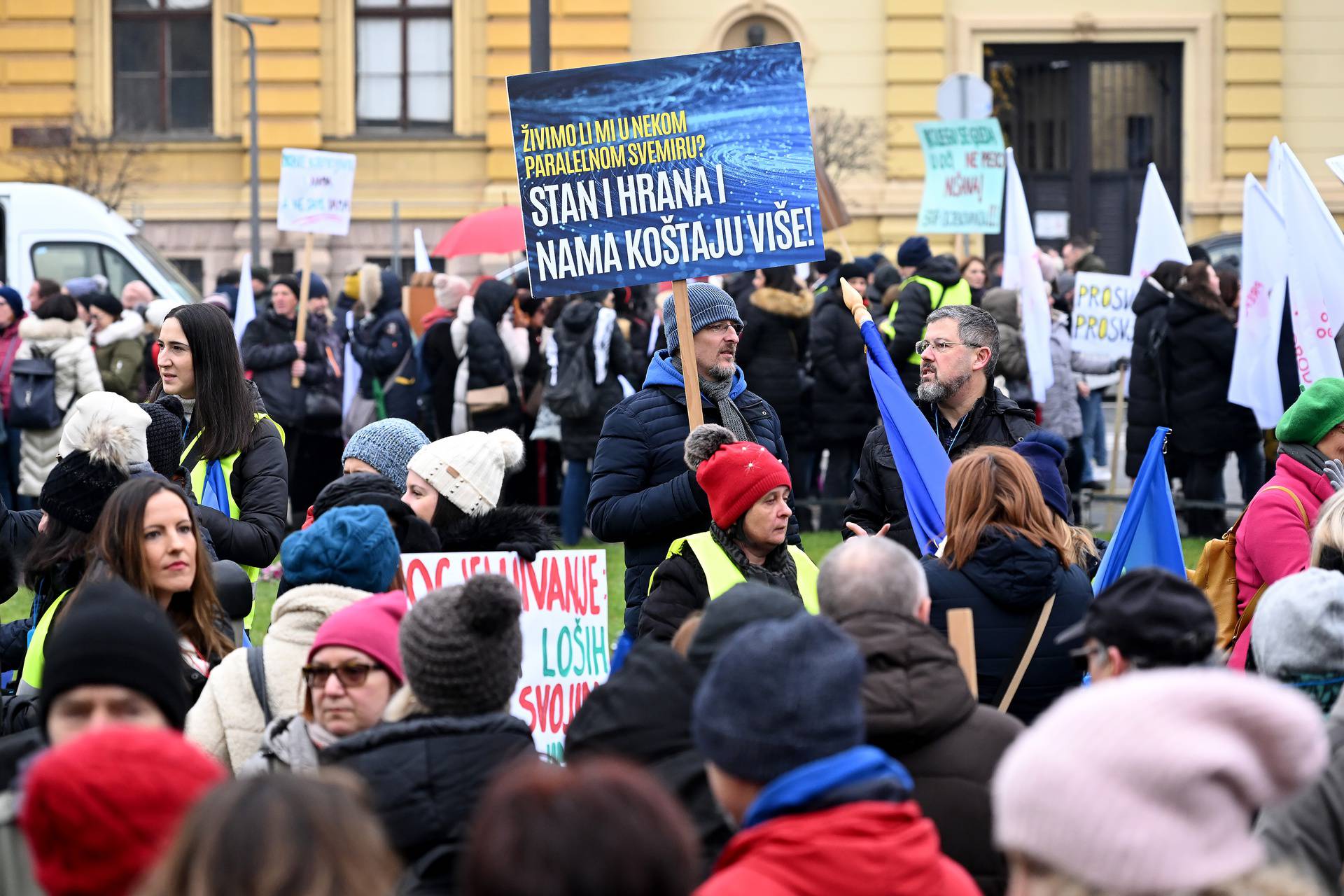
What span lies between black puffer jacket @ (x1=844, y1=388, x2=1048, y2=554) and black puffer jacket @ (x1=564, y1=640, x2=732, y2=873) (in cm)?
276

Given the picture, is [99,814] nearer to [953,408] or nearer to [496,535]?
[496,535]

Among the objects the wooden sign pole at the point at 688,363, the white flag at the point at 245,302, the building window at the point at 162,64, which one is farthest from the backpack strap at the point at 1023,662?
the building window at the point at 162,64

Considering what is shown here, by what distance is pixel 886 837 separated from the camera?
291 centimetres

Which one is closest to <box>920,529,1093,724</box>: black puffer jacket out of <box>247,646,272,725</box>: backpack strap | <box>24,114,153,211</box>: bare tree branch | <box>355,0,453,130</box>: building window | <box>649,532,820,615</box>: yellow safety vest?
<box>649,532,820,615</box>: yellow safety vest

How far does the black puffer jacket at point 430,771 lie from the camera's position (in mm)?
3494

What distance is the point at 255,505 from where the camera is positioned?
5.97m

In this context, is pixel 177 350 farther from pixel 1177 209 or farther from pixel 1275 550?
pixel 1177 209

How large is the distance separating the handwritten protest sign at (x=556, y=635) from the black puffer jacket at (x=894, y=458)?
101 cm

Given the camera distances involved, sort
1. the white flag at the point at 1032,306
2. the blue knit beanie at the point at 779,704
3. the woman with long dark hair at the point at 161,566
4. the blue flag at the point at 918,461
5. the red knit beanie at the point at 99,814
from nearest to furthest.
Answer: the red knit beanie at the point at 99,814, the blue knit beanie at the point at 779,704, the woman with long dark hair at the point at 161,566, the blue flag at the point at 918,461, the white flag at the point at 1032,306

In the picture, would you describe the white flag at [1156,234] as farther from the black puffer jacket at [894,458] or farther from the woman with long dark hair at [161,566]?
the woman with long dark hair at [161,566]

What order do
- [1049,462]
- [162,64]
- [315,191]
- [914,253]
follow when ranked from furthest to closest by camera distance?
[162,64] → [315,191] → [914,253] → [1049,462]

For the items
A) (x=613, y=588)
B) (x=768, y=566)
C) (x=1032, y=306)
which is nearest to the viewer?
(x=768, y=566)

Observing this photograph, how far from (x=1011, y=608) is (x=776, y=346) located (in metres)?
8.69

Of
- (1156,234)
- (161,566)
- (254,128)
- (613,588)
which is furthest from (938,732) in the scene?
(254,128)
